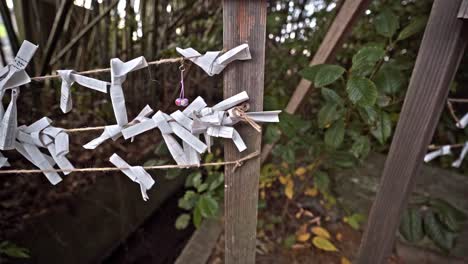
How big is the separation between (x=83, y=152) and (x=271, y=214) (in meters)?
1.08

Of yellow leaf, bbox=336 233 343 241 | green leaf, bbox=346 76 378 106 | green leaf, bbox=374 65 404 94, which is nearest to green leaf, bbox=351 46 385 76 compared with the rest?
green leaf, bbox=346 76 378 106

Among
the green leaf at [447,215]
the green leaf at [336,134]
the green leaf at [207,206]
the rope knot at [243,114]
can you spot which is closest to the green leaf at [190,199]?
the green leaf at [207,206]

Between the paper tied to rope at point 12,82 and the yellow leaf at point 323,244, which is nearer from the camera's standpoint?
the paper tied to rope at point 12,82

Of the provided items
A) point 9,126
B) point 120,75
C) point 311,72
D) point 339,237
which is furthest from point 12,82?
point 339,237

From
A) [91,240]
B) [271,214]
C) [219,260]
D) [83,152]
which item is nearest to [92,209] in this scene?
[91,240]

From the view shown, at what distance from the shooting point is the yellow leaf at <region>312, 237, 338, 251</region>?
4.13ft

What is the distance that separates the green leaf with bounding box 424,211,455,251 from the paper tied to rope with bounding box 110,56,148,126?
1044mm

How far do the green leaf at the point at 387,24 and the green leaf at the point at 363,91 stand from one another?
254 millimetres

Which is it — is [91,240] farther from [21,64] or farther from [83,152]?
[21,64]

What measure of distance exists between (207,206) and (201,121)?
2.04 feet

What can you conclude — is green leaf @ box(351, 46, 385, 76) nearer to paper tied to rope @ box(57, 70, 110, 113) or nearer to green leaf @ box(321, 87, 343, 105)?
green leaf @ box(321, 87, 343, 105)

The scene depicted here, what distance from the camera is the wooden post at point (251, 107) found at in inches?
17.3

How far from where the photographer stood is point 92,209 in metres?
1.29

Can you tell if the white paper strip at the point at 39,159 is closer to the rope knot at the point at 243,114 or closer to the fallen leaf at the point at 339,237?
the rope knot at the point at 243,114
